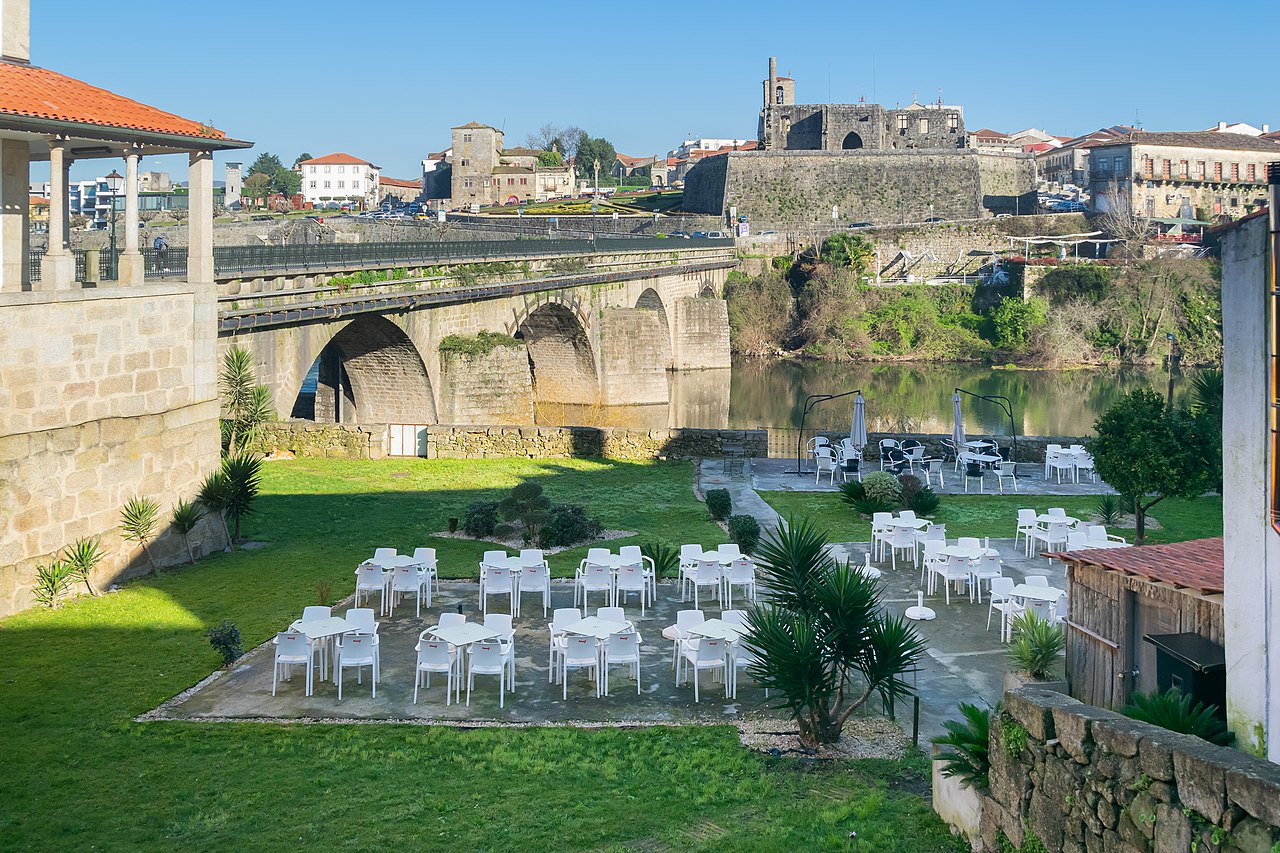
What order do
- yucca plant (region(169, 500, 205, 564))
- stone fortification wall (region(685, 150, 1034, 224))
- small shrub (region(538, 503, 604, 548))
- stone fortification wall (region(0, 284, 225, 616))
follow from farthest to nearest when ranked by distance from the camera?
stone fortification wall (region(685, 150, 1034, 224)) < small shrub (region(538, 503, 604, 548)) < yucca plant (region(169, 500, 205, 564)) < stone fortification wall (region(0, 284, 225, 616))

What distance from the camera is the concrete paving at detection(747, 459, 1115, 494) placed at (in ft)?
73.9

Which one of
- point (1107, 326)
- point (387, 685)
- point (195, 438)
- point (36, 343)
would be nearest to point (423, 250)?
point (195, 438)

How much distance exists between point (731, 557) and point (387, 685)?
15.4 feet

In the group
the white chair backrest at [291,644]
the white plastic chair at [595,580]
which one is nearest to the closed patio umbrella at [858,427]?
the white plastic chair at [595,580]

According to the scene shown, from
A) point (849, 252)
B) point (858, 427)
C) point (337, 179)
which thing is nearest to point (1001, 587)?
point (858, 427)

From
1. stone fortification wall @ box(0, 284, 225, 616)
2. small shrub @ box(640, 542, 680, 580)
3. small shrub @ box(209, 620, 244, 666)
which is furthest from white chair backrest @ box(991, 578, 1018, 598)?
stone fortification wall @ box(0, 284, 225, 616)

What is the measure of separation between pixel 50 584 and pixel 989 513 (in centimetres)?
1387

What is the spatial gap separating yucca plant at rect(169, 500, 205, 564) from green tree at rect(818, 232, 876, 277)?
60.6 metres

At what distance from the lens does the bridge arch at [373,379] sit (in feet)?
105

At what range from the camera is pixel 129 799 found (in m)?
8.70

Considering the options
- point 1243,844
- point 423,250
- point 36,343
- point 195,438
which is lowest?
point 1243,844

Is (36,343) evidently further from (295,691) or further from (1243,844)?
(1243,844)

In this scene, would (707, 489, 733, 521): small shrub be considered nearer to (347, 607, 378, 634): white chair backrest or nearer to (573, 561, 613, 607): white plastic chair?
(573, 561, 613, 607): white plastic chair

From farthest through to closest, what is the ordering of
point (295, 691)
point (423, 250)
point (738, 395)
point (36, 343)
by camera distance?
point (738, 395), point (423, 250), point (36, 343), point (295, 691)
